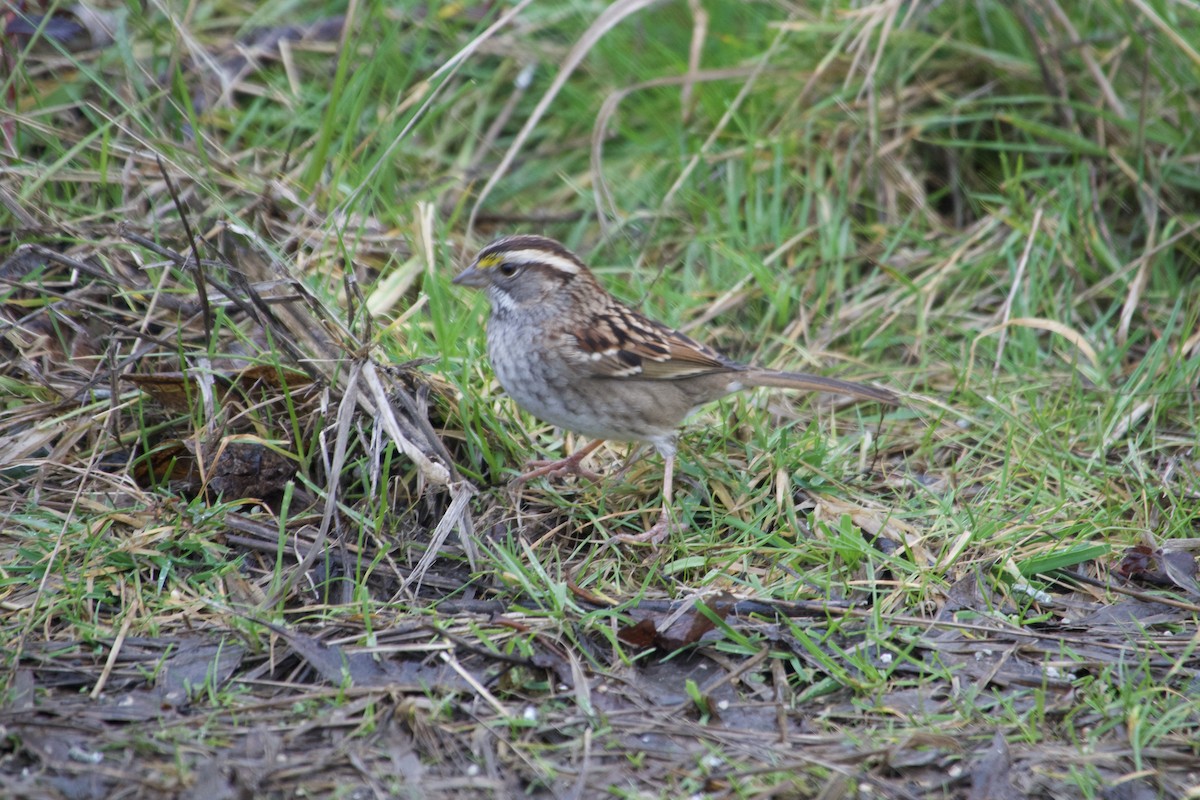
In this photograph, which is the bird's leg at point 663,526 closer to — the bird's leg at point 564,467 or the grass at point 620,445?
the grass at point 620,445

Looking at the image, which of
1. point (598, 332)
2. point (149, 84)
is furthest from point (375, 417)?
point (149, 84)

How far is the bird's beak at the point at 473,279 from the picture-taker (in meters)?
4.83

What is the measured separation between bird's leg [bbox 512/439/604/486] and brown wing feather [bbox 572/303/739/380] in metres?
0.35

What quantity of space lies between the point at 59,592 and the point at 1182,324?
4862 millimetres

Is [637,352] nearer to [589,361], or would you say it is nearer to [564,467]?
[589,361]

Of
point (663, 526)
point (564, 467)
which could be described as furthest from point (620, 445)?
point (663, 526)

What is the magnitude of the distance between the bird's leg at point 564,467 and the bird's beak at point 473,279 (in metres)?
0.78

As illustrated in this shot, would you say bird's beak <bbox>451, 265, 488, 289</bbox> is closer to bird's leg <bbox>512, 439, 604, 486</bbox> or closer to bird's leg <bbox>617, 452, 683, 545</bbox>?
bird's leg <bbox>512, 439, 604, 486</bbox>

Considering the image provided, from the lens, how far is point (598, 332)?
468 centimetres

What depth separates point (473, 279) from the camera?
4.85 m

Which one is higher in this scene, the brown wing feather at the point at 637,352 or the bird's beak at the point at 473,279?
the bird's beak at the point at 473,279

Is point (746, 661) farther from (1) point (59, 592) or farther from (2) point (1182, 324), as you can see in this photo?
(2) point (1182, 324)

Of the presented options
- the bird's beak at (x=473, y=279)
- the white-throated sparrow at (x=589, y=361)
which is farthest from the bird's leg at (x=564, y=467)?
the bird's beak at (x=473, y=279)

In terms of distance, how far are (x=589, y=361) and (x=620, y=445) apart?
2.46ft
